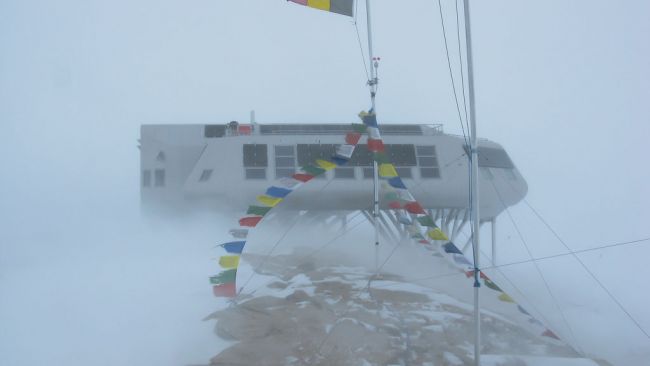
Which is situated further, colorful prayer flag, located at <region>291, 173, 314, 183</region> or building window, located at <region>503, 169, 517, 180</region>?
building window, located at <region>503, 169, 517, 180</region>

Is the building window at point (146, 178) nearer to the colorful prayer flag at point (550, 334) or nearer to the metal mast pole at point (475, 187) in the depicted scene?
the metal mast pole at point (475, 187)

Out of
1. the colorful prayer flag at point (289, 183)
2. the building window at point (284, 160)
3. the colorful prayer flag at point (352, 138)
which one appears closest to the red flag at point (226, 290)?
A: the colorful prayer flag at point (289, 183)

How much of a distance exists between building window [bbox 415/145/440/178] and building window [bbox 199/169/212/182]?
604 cm

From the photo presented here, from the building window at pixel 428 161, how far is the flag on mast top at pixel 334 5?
681 centimetres

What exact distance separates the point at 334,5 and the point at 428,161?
7310 millimetres

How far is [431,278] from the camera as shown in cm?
1300

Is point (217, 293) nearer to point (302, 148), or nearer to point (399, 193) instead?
point (399, 193)

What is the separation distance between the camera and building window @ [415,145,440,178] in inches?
689

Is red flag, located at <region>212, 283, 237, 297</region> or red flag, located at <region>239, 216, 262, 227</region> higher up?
red flag, located at <region>239, 216, 262, 227</region>

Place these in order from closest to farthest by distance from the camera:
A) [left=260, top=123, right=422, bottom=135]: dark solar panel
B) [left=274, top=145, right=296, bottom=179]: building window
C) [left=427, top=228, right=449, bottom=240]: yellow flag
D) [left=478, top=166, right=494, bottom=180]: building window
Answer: [left=427, top=228, right=449, bottom=240]: yellow flag → [left=274, top=145, right=296, bottom=179]: building window → [left=478, top=166, right=494, bottom=180]: building window → [left=260, top=123, right=422, bottom=135]: dark solar panel

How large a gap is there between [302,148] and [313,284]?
21.9 feet

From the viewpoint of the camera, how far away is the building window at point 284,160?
56.1ft

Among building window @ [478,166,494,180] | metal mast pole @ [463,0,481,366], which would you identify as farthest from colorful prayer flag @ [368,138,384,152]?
building window @ [478,166,494,180]

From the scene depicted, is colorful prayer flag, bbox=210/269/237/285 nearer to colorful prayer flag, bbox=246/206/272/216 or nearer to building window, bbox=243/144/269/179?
colorful prayer flag, bbox=246/206/272/216
